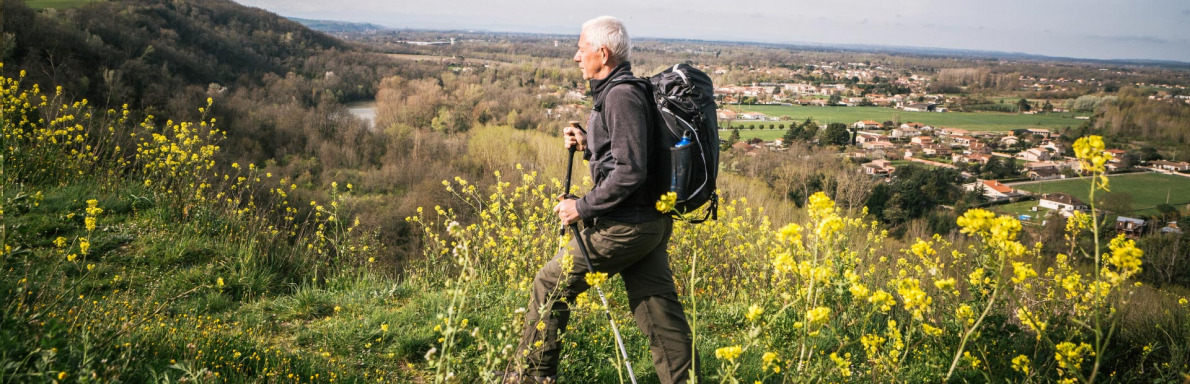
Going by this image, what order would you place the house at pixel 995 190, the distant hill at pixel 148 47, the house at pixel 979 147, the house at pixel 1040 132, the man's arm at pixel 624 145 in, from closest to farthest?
the man's arm at pixel 624 145 < the distant hill at pixel 148 47 < the house at pixel 995 190 < the house at pixel 979 147 < the house at pixel 1040 132

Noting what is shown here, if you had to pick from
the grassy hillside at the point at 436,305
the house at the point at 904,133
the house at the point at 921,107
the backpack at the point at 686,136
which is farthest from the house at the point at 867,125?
the backpack at the point at 686,136

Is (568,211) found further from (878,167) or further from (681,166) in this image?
(878,167)

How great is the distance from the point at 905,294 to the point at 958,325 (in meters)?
1.43

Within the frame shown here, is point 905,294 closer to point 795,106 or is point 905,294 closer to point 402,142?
point 402,142

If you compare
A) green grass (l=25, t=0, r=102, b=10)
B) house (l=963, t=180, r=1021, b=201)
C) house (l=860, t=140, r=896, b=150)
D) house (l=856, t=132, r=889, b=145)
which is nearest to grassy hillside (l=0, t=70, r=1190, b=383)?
house (l=963, t=180, r=1021, b=201)

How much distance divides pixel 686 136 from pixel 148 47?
44.5m

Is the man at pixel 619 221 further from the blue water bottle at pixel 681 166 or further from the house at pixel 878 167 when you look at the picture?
the house at pixel 878 167

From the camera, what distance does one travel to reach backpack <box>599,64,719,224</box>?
9.12ft

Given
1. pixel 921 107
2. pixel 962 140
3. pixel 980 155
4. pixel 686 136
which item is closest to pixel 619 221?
pixel 686 136

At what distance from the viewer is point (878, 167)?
39188 millimetres

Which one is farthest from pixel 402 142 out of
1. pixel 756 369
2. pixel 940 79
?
pixel 940 79

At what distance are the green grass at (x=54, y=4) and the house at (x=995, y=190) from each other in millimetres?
47965

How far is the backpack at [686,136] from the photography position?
109 inches

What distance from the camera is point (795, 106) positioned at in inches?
2552
